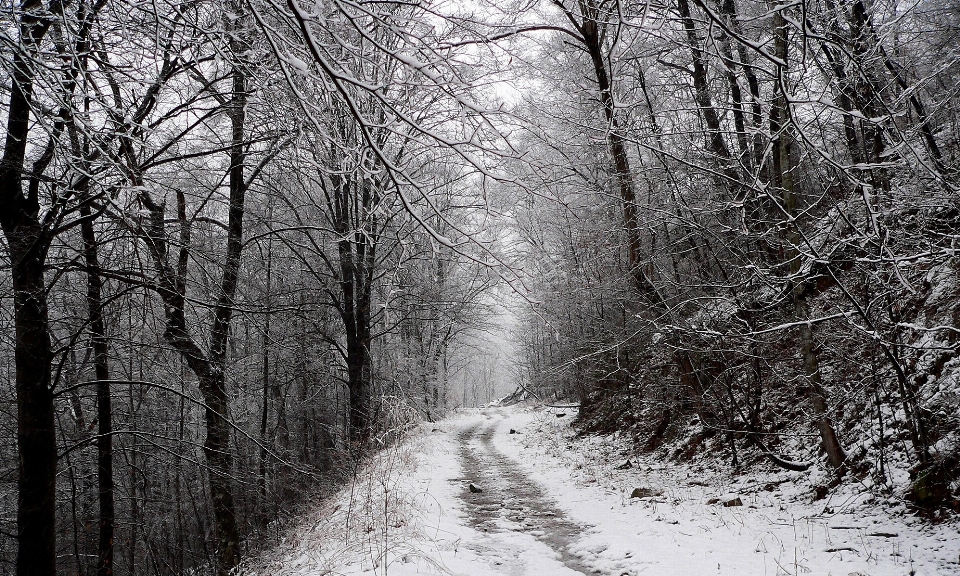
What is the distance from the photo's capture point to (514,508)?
7.19 metres

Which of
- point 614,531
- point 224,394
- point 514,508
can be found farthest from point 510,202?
point 224,394

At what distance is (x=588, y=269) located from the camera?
39.0 feet

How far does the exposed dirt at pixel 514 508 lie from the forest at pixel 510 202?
2.13 m

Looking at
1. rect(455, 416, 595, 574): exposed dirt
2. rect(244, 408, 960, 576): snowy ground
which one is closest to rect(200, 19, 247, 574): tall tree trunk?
rect(244, 408, 960, 576): snowy ground

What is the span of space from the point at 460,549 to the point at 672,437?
21.0 ft

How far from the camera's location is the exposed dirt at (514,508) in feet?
18.5

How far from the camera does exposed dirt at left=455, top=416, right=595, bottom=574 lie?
18.5 feet

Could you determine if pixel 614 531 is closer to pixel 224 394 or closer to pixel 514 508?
pixel 514 508

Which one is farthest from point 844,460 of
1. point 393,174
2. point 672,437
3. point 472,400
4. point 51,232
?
point 472,400

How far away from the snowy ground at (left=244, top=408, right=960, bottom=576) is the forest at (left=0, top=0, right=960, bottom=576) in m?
0.66

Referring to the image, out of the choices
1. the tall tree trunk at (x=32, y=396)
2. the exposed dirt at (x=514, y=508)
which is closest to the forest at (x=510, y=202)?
the tall tree trunk at (x=32, y=396)

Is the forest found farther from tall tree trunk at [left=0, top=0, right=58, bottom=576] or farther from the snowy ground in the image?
the snowy ground

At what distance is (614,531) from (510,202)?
3885 mm

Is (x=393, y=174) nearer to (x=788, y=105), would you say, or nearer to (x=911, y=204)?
(x=788, y=105)
